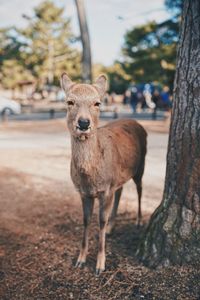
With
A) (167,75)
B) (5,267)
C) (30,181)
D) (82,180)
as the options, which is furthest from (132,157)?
(167,75)

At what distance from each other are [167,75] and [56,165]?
75.7 feet

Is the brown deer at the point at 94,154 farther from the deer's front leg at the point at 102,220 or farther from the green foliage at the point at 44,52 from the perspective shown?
the green foliage at the point at 44,52

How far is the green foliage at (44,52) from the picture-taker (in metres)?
46.4

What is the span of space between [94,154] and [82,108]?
0.54 metres

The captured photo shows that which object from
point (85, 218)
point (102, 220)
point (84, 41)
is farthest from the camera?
point (84, 41)

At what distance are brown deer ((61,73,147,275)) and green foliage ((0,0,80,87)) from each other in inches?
1657

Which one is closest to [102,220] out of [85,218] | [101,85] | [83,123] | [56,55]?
[85,218]

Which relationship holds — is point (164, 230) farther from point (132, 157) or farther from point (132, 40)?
point (132, 40)

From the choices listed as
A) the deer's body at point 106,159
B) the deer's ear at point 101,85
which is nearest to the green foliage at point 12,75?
the deer's body at point 106,159

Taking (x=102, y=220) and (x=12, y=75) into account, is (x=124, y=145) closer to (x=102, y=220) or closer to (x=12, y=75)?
(x=102, y=220)

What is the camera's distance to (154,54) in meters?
32.2

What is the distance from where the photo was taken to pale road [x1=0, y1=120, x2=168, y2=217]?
23.2ft

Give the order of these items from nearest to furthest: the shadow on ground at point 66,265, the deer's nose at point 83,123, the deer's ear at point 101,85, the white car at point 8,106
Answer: the deer's nose at point 83,123 < the shadow on ground at point 66,265 < the deer's ear at point 101,85 < the white car at point 8,106

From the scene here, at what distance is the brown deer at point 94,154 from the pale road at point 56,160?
1921 millimetres
